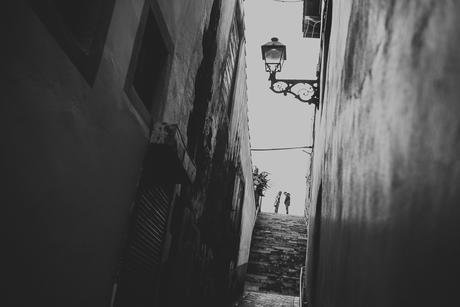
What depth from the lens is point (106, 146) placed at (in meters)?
3.96

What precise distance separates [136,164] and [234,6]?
6.70 meters

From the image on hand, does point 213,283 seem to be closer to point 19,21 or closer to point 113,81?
point 113,81

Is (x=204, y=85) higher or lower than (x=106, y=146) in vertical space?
higher

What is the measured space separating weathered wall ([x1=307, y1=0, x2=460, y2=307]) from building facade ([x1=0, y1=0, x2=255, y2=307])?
2254 mm

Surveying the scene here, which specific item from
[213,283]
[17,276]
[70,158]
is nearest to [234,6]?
[213,283]

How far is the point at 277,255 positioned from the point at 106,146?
42.9 ft

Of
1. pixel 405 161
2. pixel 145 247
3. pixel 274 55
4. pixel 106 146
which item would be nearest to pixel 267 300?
pixel 274 55

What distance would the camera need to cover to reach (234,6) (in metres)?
10.0

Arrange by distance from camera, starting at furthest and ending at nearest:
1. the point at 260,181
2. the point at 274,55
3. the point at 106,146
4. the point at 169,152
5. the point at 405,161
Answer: the point at 260,181 < the point at 274,55 < the point at 169,152 < the point at 106,146 < the point at 405,161

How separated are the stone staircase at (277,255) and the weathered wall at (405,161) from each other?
478 inches

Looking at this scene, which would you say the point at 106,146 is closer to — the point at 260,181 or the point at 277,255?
the point at 277,255

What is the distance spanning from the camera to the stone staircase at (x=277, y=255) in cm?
1416

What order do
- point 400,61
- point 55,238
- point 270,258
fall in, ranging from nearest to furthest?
point 400,61 < point 55,238 < point 270,258

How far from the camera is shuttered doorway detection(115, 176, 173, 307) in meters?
4.76
